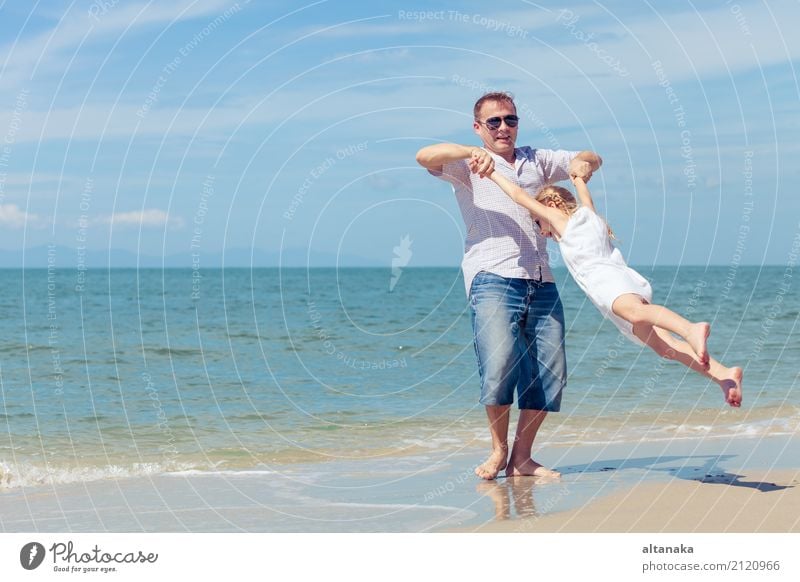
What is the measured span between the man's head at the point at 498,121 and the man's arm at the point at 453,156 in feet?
1.12

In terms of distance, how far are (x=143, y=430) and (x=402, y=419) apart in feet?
9.99

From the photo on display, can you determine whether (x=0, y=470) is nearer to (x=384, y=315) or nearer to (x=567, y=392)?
(x=567, y=392)

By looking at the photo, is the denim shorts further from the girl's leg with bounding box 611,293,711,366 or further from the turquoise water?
the turquoise water

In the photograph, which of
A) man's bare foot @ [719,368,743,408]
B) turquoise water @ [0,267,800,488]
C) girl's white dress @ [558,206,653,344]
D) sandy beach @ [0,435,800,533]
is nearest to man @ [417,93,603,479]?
girl's white dress @ [558,206,653,344]

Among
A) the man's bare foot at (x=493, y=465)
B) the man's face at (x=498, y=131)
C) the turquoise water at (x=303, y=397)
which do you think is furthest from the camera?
the turquoise water at (x=303, y=397)

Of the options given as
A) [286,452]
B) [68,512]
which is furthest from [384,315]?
[68,512]

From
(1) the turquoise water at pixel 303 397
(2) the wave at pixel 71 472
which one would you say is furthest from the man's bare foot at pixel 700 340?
(2) the wave at pixel 71 472

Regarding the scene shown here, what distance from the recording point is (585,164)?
7.72 meters

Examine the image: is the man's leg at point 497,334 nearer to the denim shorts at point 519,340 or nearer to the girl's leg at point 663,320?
the denim shorts at point 519,340

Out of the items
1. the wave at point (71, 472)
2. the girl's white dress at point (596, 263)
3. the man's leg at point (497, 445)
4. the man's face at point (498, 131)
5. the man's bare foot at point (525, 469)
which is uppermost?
the man's face at point (498, 131)

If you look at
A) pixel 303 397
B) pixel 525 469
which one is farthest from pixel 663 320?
pixel 303 397

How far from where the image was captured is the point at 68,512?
7758 mm

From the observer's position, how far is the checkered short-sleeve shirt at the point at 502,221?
775 centimetres

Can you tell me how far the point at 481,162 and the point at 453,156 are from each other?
9.4 inches
